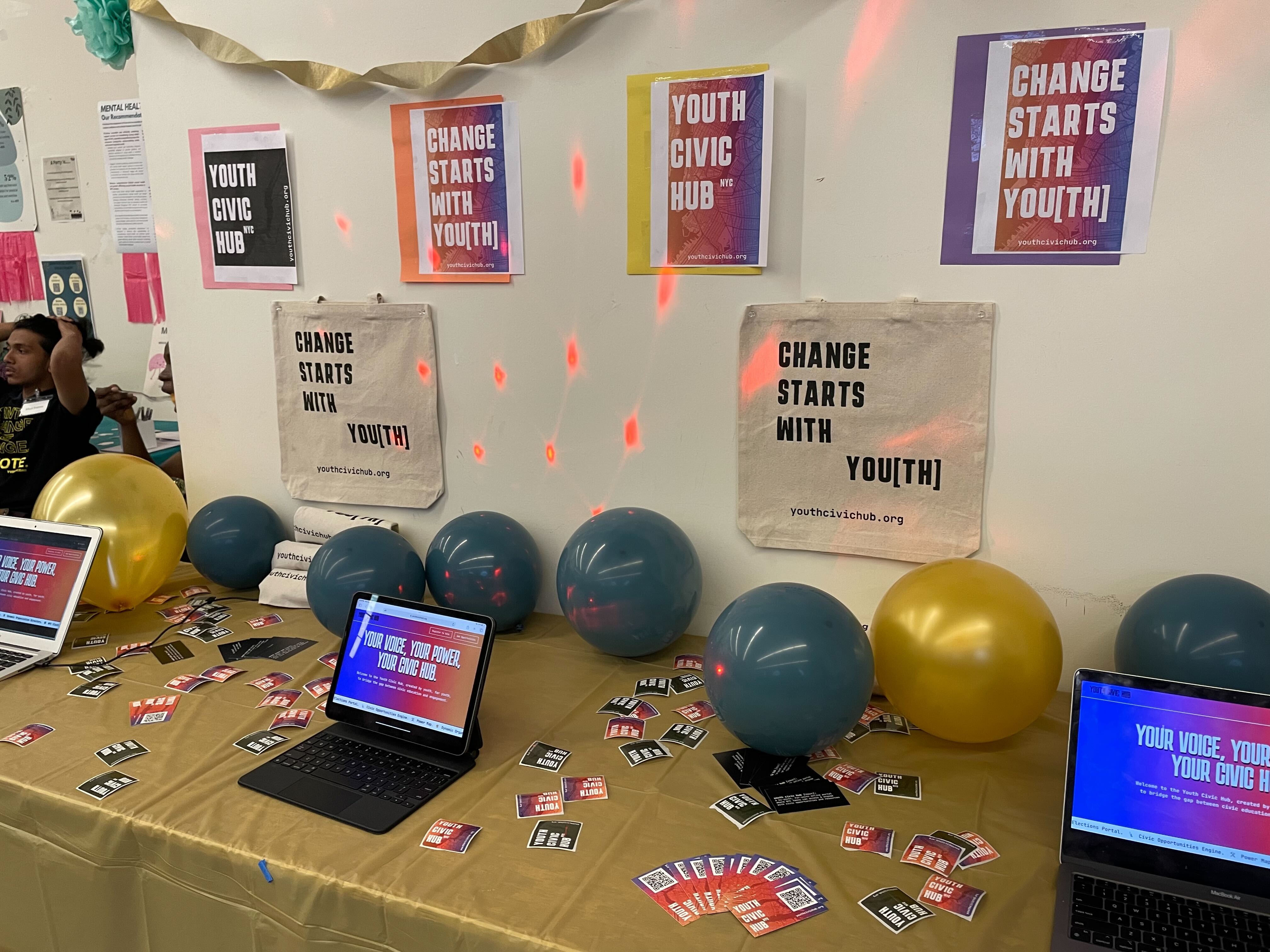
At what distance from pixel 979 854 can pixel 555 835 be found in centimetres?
66

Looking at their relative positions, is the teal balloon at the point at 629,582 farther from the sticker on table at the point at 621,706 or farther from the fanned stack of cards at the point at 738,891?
the fanned stack of cards at the point at 738,891

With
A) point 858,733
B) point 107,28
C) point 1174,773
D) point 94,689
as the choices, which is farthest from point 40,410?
point 1174,773

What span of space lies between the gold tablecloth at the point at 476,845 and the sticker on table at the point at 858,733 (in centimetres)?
2

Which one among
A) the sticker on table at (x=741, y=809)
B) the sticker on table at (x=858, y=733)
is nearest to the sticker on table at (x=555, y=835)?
the sticker on table at (x=741, y=809)

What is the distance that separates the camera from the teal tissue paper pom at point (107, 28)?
7.85 ft

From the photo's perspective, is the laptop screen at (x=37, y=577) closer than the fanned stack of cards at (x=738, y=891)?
No

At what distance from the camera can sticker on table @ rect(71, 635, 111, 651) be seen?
7.00 ft

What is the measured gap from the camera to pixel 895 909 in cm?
122

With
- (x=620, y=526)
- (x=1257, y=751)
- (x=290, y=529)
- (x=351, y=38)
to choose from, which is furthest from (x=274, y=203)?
(x=1257, y=751)

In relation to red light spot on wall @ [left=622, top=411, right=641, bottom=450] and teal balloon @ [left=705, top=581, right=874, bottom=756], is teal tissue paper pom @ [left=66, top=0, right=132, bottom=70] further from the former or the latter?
teal balloon @ [left=705, top=581, right=874, bottom=756]

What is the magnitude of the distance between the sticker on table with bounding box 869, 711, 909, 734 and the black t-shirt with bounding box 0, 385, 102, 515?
276 cm

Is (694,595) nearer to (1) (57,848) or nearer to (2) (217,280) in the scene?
(1) (57,848)

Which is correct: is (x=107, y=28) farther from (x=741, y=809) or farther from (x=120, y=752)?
(x=741, y=809)

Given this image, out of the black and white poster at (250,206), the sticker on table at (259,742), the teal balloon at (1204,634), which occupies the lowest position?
the sticker on table at (259,742)
